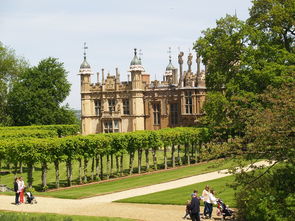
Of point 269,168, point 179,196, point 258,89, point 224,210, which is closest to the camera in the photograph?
point 269,168

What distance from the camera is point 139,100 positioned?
65812 mm

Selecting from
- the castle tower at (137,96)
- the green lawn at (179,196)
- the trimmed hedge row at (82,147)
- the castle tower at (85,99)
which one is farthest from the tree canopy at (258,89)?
the castle tower at (85,99)

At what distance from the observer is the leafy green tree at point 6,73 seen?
83.5 metres

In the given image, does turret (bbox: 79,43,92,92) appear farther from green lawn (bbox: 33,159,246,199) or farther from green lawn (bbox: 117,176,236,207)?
green lawn (bbox: 117,176,236,207)

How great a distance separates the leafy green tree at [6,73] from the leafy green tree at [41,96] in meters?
5.54

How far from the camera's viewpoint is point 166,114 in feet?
210

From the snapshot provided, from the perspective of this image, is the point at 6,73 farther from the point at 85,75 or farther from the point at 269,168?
the point at 269,168

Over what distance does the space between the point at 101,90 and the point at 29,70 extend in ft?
44.7

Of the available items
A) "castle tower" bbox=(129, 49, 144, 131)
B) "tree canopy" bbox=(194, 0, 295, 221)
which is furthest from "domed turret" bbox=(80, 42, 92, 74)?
"tree canopy" bbox=(194, 0, 295, 221)

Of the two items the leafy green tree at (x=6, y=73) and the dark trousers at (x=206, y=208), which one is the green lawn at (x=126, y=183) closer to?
the dark trousers at (x=206, y=208)

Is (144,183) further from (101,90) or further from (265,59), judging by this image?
(101,90)

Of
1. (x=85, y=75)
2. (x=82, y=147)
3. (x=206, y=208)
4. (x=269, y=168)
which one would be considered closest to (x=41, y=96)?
(x=85, y=75)

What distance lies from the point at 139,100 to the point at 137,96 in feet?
1.80

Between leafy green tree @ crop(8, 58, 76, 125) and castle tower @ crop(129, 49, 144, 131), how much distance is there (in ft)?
48.4
